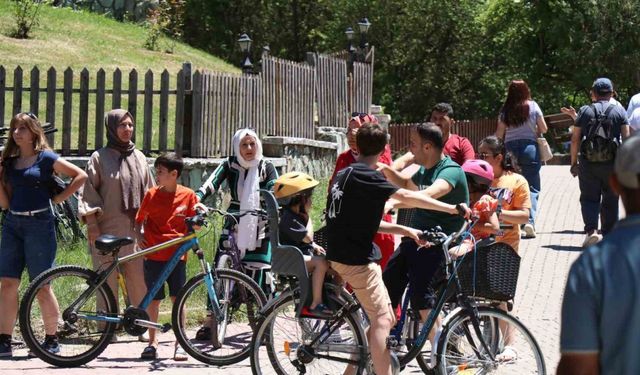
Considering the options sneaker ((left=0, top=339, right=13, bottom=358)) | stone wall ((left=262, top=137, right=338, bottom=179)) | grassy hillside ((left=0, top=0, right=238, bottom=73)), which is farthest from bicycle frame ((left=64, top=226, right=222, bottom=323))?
grassy hillside ((left=0, top=0, right=238, bottom=73))

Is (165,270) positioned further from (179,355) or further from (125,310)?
(179,355)

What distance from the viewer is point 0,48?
72.5 feet

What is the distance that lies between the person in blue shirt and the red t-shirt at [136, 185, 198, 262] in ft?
18.3

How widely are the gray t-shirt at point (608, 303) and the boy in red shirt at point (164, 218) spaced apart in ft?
18.2

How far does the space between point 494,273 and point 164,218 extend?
2.75m

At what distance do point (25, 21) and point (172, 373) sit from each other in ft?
57.6

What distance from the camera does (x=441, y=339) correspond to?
21.7 feet

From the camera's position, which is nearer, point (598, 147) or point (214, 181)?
point (214, 181)

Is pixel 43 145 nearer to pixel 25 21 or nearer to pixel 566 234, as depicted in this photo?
pixel 566 234

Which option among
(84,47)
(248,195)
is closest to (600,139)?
(248,195)

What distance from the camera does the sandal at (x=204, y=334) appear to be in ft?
28.3

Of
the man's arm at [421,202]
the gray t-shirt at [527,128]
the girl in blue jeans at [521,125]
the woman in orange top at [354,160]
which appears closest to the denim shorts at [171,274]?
the woman in orange top at [354,160]

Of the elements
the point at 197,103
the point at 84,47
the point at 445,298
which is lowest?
the point at 445,298

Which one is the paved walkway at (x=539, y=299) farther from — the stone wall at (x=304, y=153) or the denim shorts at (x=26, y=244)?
the stone wall at (x=304, y=153)
